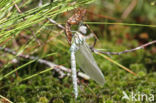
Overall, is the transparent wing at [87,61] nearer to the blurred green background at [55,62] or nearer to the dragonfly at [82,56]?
the dragonfly at [82,56]

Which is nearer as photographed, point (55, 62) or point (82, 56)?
point (82, 56)

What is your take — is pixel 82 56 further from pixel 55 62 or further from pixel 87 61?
pixel 55 62

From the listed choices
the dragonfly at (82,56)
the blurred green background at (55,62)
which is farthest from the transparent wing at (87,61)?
the blurred green background at (55,62)

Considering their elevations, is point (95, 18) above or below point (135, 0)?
below

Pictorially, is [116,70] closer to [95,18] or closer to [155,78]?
[155,78]

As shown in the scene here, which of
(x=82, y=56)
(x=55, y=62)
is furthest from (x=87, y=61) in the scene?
(x=55, y=62)

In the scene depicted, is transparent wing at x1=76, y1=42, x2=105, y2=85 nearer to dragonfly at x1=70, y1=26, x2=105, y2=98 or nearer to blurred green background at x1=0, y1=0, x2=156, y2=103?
dragonfly at x1=70, y1=26, x2=105, y2=98

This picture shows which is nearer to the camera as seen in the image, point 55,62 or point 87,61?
point 87,61

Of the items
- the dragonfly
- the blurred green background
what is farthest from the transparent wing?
the blurred green background

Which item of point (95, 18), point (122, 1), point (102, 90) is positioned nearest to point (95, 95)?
point (102, 90)

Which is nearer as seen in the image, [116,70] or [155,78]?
[155,78]

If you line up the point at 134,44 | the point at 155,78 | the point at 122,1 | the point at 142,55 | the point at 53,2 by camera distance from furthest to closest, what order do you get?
1. the point at 122,1
2. the point at 134,44
3. the point at 142,55
4. the point at 155,78
5. the point at 53,2
